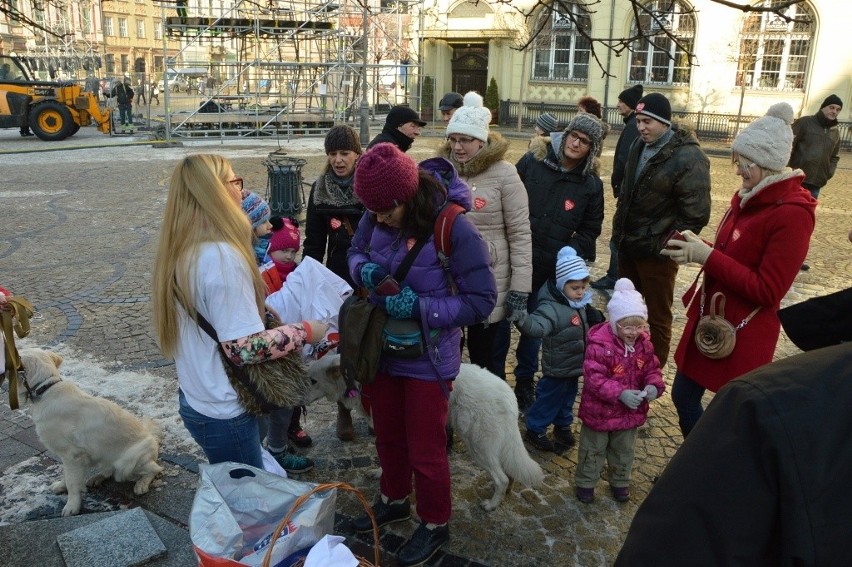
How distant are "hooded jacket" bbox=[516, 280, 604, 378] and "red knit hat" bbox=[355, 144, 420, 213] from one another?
145 cm

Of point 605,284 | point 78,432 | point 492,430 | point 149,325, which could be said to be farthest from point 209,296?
point 605,284

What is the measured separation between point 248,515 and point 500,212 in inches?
91.8

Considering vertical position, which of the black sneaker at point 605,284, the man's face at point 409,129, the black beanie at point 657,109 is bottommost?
the black sneaker at point 605,284

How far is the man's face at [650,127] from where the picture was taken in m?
4.27

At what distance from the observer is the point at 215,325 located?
2395 millimetres

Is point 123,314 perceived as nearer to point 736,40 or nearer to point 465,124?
point 465,124

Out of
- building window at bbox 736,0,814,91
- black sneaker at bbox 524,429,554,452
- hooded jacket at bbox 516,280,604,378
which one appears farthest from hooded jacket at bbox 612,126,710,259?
building window at bbox 736,0,814,91

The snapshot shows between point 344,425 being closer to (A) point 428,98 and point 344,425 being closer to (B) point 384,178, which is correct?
(B) point 384,178

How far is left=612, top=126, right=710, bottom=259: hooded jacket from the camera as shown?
165 inches

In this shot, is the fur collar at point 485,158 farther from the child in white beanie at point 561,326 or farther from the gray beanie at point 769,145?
the gray beanie at point 769,145

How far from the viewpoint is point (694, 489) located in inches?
39.4

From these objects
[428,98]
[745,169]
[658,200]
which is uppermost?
[428,98]

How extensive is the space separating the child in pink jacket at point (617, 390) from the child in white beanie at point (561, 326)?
0.29 meters

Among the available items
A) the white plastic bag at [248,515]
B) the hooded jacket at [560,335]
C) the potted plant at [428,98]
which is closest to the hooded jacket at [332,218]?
the hooded jacket at [560,335]
